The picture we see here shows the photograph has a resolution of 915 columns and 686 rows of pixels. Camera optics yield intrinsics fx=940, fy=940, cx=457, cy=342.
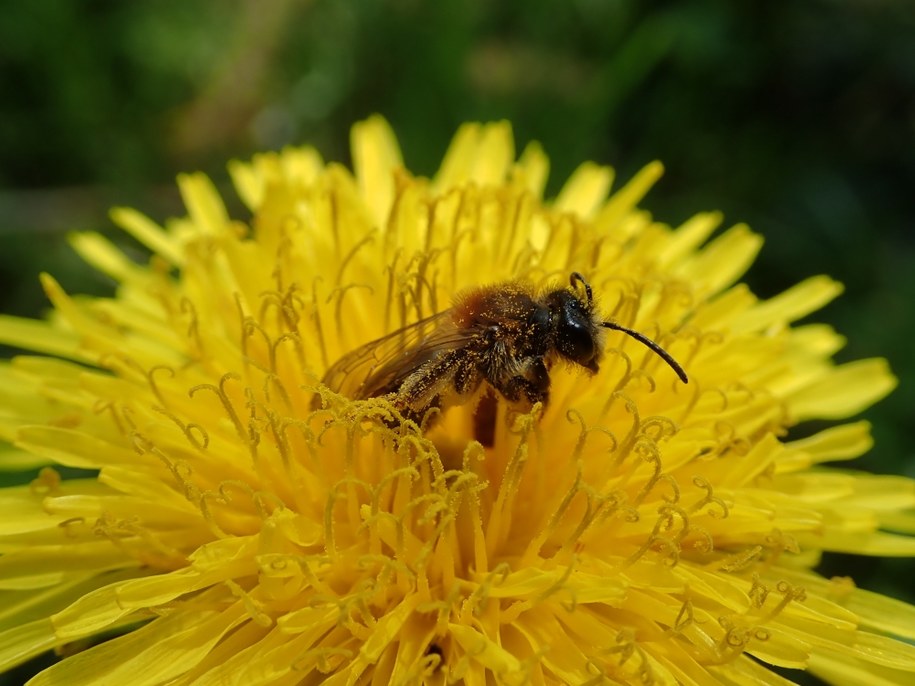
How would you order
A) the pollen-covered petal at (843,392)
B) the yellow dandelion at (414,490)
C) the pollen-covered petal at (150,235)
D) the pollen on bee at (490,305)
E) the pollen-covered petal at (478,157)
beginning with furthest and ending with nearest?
the pollen-covered petal at (478,157) → the pollen-covered petal at (150,235) → the pollen-covered petal at (843,392) → the pollen on bee at (490,305) → the yellow dandelion at (414,490)

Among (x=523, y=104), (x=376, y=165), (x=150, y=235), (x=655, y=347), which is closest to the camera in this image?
(x=655, y=347)

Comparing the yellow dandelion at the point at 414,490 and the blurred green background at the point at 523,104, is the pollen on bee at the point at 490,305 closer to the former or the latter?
the yellow dandelion at the point at 414,490

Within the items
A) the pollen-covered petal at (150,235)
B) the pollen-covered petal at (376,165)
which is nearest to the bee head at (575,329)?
the pollen-covered petal at (376,165)

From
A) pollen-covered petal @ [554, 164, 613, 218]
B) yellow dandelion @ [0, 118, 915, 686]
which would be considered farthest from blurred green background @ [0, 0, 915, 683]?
yellow dandelion @ [0, 118, 915, 686]

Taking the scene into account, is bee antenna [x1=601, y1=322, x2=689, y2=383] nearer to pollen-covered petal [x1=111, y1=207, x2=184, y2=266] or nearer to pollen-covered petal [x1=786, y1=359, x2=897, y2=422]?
pollen-covered petal [x1=786, y1=359, x2=897, y2=422]

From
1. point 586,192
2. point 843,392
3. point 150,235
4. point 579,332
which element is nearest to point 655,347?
point 579,332

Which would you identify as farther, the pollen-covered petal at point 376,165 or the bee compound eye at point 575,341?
the pollen-covered petal at point 376,165

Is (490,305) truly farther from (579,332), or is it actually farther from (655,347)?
(655,347)
